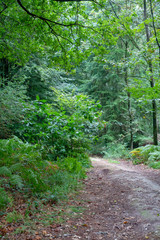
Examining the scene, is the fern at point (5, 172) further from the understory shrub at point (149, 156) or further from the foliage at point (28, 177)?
the understory shrub at point (149, 156)

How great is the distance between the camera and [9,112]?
6.83m

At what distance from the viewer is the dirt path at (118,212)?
117 inches

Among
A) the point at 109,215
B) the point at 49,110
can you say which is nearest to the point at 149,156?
the point at 49,110

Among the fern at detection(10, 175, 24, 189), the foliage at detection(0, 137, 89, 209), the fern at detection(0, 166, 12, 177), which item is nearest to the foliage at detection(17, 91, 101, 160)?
the foliage at detection(0, 137, 89, 209)

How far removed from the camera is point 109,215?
3814mm

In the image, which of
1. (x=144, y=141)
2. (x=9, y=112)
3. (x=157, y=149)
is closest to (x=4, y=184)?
(x=9, y=112)

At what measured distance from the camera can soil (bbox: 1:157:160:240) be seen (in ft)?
9.45

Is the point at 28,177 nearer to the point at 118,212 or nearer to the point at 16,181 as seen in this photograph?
the point at 16,181

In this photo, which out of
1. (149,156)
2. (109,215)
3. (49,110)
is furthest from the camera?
(149,156)

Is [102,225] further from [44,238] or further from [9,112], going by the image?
[9,112]

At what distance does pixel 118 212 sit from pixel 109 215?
9.0 inches

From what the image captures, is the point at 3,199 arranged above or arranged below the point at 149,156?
above

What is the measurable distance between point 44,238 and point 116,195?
271 centimetres

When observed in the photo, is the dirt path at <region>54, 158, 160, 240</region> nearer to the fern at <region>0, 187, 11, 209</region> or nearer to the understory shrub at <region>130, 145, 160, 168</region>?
the fern at <region>0, 187, 11, 209</region>
